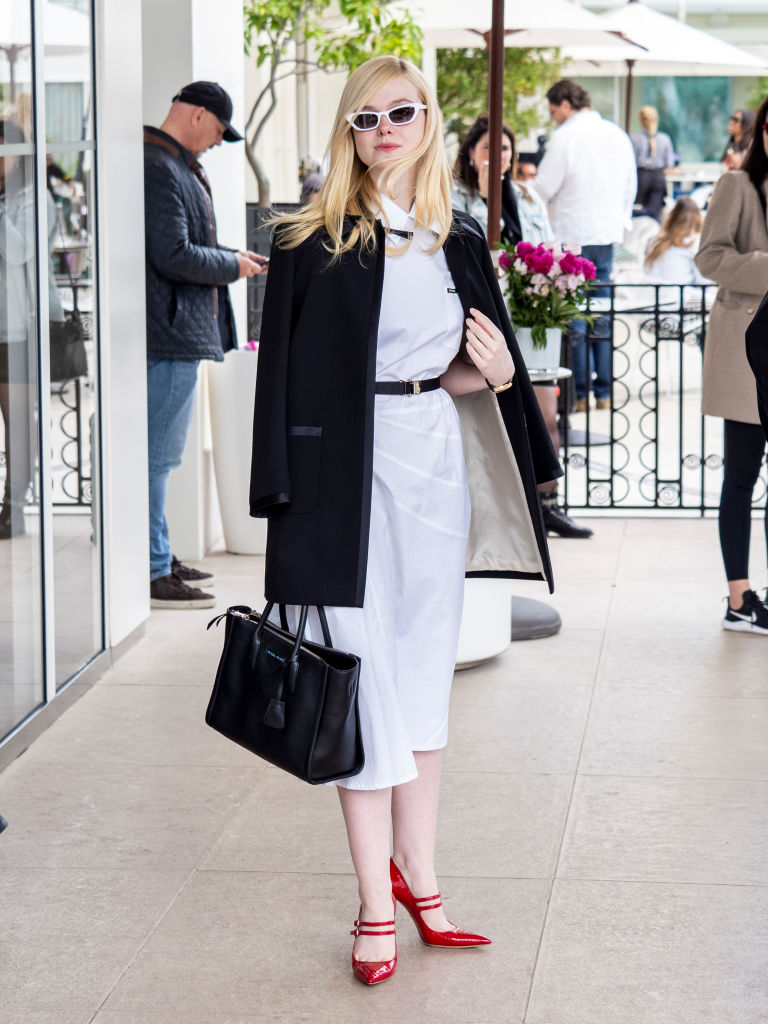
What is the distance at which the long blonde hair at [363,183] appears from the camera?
2951 millimetres

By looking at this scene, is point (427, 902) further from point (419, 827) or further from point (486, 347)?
point (486, 347)

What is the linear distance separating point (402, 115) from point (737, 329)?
2.83m

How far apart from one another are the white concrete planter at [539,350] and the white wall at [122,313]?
1.41 meters

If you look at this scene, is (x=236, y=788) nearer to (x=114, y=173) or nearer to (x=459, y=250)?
(x=459, y=250)

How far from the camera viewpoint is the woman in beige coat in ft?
17.8

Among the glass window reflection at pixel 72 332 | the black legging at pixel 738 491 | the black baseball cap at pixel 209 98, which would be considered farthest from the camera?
the black baseball cap at pixel 209 98

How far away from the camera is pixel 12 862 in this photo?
3.65 meters

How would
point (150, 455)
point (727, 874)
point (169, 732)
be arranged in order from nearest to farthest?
point (727, 874) → point (169, 732) → point (150, 455)

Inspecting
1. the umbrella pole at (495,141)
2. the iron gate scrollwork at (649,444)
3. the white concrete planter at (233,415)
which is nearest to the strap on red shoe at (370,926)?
the umbrella pole at (495,141)

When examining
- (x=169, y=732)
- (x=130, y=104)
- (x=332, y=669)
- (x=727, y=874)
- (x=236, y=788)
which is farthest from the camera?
(x=130, y=104)

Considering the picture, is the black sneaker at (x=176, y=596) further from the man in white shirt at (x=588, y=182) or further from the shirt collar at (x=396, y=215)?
the man in white shirt at (x=588, y=182)

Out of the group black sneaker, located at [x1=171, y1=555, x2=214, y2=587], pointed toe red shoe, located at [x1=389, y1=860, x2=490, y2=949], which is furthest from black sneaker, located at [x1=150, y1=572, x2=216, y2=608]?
pointed toe red shoe, located at [x1=389, y1=860, x2=490, y2=949]

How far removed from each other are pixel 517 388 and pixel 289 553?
61 centimetres

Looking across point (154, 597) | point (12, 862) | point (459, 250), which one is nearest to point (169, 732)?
point (12, 862)
